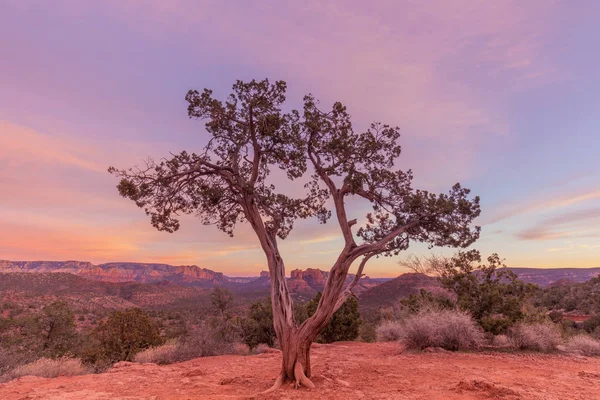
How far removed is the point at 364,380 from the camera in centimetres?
779

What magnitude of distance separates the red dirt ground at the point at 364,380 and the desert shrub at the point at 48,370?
780mm

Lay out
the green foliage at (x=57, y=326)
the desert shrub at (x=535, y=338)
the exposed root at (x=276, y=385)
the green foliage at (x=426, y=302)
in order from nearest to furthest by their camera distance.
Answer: the exposed root at (x=276, y=385)
the desert shrub at (x=535, y=338)
the green foliage at (x=426, y=302)
the green foliage at (x=57, y=326)

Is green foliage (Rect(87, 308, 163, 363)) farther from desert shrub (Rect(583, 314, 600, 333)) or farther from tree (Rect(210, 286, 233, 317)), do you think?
desert shrub (Rect(583, 314, 600, 333))

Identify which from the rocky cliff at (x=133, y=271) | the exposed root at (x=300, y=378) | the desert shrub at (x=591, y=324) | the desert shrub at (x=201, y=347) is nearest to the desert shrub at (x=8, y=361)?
the desert shrub at (x=201, y=347)

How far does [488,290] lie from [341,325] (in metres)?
7.37

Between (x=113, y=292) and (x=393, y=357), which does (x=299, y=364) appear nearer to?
(x=393, y=357)

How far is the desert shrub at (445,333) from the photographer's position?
39.4 ft

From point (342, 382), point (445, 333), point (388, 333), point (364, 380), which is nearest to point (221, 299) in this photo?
point (388, 333)

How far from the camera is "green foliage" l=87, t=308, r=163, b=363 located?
1355 cm

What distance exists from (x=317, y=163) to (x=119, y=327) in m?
11.6

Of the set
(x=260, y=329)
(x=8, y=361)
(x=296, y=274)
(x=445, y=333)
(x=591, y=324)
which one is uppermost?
(x=445, y=333)

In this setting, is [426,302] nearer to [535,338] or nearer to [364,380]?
[535,338]

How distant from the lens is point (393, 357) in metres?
11.2

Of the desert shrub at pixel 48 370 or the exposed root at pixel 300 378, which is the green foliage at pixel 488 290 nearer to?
the exposed root at pixel 300 378
